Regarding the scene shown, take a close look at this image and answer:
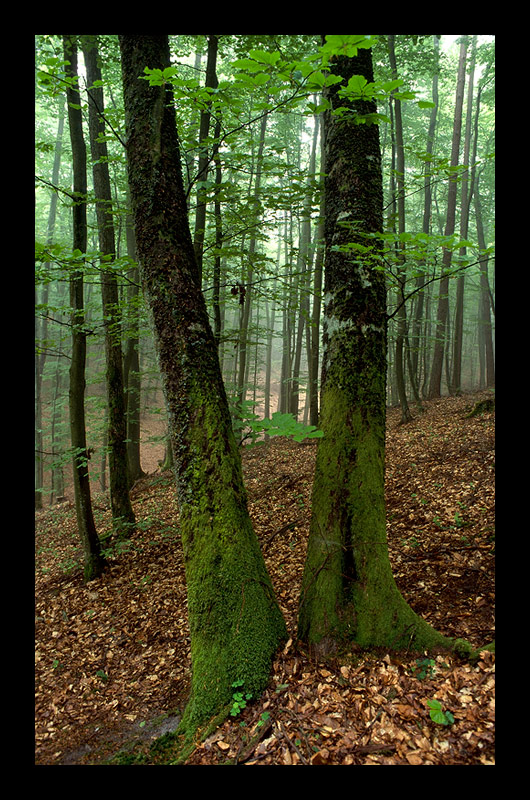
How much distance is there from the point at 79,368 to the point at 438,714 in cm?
599

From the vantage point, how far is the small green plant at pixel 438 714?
2.25 meters

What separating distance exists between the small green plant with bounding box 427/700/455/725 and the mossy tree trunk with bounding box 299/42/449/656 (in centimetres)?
50

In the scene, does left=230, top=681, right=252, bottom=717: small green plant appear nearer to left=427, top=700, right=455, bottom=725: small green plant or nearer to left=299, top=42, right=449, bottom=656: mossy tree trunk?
left=299, top=42, right=449, bottom=656: mossy tree trunk

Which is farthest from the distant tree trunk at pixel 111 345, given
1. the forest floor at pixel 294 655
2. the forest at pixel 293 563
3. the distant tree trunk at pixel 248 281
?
the distant tree trunk at pixel 248 281

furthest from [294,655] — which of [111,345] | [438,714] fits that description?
[111,345]

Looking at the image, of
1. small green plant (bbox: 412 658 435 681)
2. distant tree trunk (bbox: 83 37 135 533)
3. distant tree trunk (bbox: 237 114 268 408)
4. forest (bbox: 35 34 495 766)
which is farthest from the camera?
distant tree trunk (bbox: 83 37 135 533)

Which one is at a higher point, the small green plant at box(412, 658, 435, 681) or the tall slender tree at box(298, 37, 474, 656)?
the tall slender tree at box(298, 37, 474, 656)

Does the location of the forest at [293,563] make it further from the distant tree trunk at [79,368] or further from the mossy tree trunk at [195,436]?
the distant tree trunk at [79,368]

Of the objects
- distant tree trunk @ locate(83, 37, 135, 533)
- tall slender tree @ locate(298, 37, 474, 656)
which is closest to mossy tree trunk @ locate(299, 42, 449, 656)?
tall slender tree @ locate(298, 37, 474, 656)

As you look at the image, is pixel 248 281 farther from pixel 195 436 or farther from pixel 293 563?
pixel 195 436

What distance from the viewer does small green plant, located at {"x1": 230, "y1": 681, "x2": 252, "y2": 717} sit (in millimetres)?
2650

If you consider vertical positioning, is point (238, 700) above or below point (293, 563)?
above

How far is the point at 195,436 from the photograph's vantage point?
3.12m
